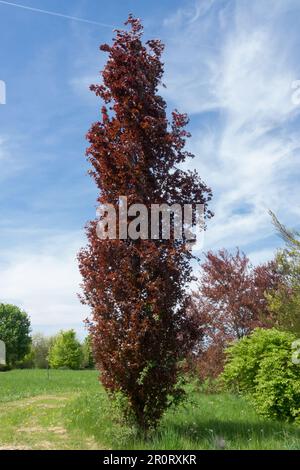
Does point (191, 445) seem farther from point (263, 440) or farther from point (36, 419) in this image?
point (36, 419)

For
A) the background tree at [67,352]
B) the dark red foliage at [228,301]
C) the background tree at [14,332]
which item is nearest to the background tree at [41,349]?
the background tree at [14,332]

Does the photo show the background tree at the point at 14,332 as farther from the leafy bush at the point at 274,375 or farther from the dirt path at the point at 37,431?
the leafy bush at the point at 274,375

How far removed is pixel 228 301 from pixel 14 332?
56.6 meters

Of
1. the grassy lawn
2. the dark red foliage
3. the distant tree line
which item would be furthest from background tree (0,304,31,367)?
the grassy lawn

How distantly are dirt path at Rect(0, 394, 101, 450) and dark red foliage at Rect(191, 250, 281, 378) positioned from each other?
6.07 metres

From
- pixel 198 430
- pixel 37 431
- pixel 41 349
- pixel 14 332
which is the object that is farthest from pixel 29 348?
pixel 198 430

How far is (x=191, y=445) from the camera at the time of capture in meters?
7.48

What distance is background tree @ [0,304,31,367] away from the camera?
68.8 m

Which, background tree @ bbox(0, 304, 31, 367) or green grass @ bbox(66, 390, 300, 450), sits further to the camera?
background tree @ bbox(0, 304, 31, 367)

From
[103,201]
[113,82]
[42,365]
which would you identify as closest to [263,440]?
[103,201]

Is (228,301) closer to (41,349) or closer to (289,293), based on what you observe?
(289,293)

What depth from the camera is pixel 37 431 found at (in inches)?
396

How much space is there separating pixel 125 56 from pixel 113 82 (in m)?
0.56

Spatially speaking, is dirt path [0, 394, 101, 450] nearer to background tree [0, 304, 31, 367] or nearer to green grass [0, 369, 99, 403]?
green grass [0, 369, 99, 403]
